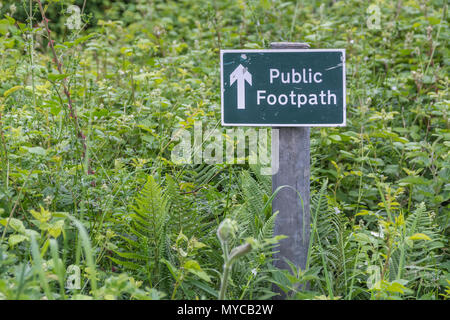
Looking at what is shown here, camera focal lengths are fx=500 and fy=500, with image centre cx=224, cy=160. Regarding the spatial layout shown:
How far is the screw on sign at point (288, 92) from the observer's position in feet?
6.18

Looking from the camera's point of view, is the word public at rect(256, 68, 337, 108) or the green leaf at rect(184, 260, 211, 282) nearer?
the green leaf at rect(184, 260, 211, 282)

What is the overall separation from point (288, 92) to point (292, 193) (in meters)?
0.40

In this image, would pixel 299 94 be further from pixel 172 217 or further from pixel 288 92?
pixel 172 217

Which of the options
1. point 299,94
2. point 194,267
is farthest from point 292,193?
point 194,267

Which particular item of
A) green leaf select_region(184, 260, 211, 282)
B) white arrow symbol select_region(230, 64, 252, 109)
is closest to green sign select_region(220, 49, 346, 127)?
white arrow symbol select_region(230, 64, 252, 109)

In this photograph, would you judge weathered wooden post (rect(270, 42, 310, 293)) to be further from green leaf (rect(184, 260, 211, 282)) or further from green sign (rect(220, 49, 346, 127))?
green leaf (rect(184, 260, 211, 282))

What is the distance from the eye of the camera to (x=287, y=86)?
190 centimetres

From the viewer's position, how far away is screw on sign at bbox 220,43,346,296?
1885mm

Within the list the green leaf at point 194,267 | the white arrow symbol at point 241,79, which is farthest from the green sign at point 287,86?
the green leaf at point 194,267

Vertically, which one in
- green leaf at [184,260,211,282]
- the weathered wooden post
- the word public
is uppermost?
the word public
